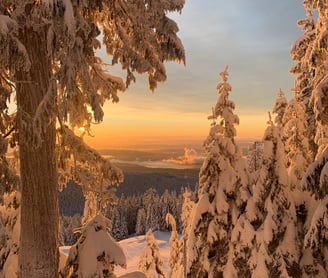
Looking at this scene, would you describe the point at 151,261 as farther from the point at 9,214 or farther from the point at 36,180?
the point at 36,180

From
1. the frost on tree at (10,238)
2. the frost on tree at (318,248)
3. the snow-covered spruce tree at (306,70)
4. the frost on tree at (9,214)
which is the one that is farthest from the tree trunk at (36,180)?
the snow-covered spruce tree at (306,70)

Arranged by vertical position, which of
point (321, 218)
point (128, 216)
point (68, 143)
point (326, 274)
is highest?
point (68, 143)

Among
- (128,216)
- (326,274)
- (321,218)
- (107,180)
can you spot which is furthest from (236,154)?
Result: (128,216)

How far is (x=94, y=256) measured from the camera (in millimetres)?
5812

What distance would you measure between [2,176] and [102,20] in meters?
3.02

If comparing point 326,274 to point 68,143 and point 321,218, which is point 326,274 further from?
point 68,143

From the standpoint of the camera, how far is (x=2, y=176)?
18.2 ft

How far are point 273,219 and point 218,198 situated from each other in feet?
7.07

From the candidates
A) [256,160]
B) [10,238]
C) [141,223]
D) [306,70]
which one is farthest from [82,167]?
[141,223]

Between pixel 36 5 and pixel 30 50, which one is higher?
pixel 36 5

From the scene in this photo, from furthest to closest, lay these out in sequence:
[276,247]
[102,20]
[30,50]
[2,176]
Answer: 1. [276,247]
2. [102,20]
3. [2,176]
4. [30,50]

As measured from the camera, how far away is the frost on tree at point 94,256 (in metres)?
5.72

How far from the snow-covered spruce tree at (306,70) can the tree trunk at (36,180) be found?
46.3ft

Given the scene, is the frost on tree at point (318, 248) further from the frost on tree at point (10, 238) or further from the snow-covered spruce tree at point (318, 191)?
the frost on tree at point (10, 238)
